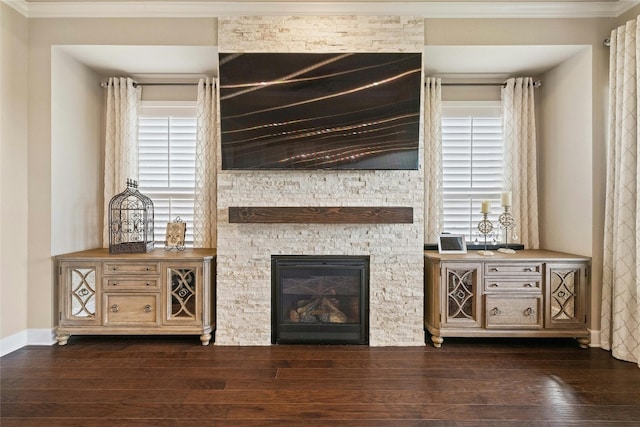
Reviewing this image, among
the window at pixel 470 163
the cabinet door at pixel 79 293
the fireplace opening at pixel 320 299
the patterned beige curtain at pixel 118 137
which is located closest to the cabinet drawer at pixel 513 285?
the window at pixel 470 163

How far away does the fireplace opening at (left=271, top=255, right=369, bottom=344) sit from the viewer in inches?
122

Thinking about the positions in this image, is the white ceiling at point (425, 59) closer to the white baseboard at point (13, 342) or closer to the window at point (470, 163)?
the window at point (470, 163)

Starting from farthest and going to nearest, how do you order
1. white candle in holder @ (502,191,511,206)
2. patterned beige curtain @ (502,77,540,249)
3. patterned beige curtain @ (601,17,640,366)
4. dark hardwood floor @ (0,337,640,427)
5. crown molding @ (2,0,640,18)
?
patterned beige curtain @ (502,77,540,249), white candle in holder @ (502,191,511,206), crown molding @ (2,0,640,18), patterned beige curtain @ (601,17,640,366), dark hardwood floor @ (0,337,640,427)

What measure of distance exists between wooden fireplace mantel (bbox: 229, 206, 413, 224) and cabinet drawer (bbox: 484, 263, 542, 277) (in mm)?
787

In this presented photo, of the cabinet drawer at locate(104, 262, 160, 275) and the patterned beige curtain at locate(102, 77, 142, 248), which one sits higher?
the patterned beige curtain at locate(102, 77, 142, 248)

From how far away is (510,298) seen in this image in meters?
3.06

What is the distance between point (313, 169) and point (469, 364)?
1931 mm

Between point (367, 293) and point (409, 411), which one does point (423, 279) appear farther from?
point (409, 411)

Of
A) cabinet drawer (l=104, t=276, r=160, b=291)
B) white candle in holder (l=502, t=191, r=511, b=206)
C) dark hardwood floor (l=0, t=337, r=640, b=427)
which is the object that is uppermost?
white candle in holder (l=502, t=191, r=511, b=206)

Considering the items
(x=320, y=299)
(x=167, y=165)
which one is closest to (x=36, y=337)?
(x=167, y=165)

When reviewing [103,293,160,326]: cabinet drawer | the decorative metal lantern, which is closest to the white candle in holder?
[103,293,160,326]: cabinet drawer

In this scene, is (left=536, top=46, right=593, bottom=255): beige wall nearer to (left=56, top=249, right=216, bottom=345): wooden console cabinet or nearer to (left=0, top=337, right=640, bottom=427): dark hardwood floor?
(left=0, top=337, right=640, bottom=427): dark hardwood floor

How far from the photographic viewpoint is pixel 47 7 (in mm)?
3070

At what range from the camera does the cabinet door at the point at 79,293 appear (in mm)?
3078
